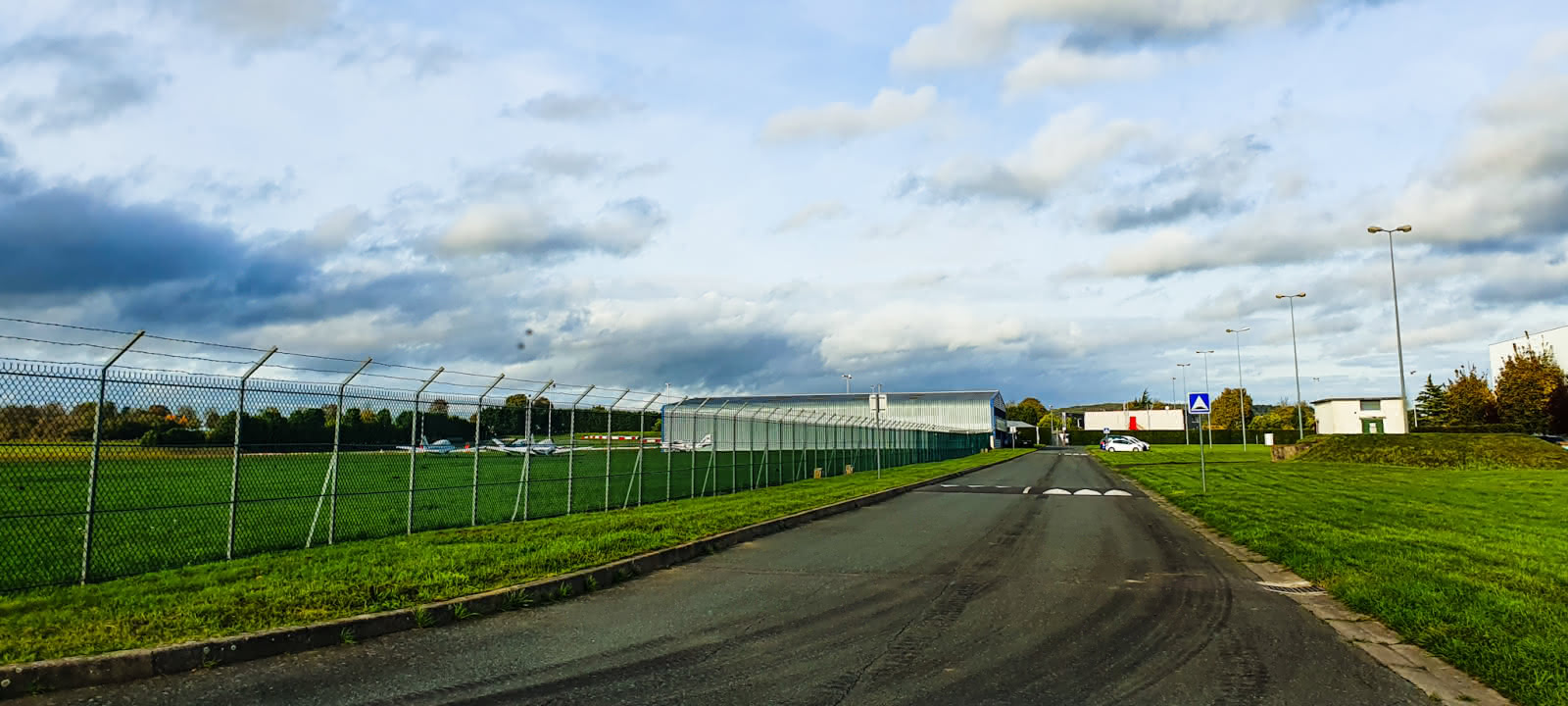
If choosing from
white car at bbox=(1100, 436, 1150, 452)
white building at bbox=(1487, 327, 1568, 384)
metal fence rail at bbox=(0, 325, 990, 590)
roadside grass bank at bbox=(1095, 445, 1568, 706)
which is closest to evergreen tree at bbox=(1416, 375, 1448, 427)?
white building at bbox=(1487, 327, 1568, 384)

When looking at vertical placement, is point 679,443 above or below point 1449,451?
above

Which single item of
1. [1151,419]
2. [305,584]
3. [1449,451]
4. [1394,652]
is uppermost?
[1151,419]

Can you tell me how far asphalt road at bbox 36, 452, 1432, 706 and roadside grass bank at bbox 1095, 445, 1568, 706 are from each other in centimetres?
75

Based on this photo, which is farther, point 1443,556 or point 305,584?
point 1443,556

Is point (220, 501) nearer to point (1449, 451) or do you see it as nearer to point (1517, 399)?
point (1449, 451)

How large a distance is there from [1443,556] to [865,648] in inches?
345

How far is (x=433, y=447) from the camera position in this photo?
14859 millimetres

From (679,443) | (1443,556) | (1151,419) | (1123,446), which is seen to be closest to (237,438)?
(1443,556)

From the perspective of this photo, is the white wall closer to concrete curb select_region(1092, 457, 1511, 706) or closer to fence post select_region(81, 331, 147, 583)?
concrete curb select_region(1092, 457, 1511, 706)

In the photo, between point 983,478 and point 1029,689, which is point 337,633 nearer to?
point 1029,689

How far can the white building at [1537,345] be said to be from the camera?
82750 mm

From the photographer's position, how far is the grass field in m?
9.40

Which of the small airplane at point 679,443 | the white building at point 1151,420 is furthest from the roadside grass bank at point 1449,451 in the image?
the white building at point 1151,420

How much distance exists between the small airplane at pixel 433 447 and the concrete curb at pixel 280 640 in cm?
465
